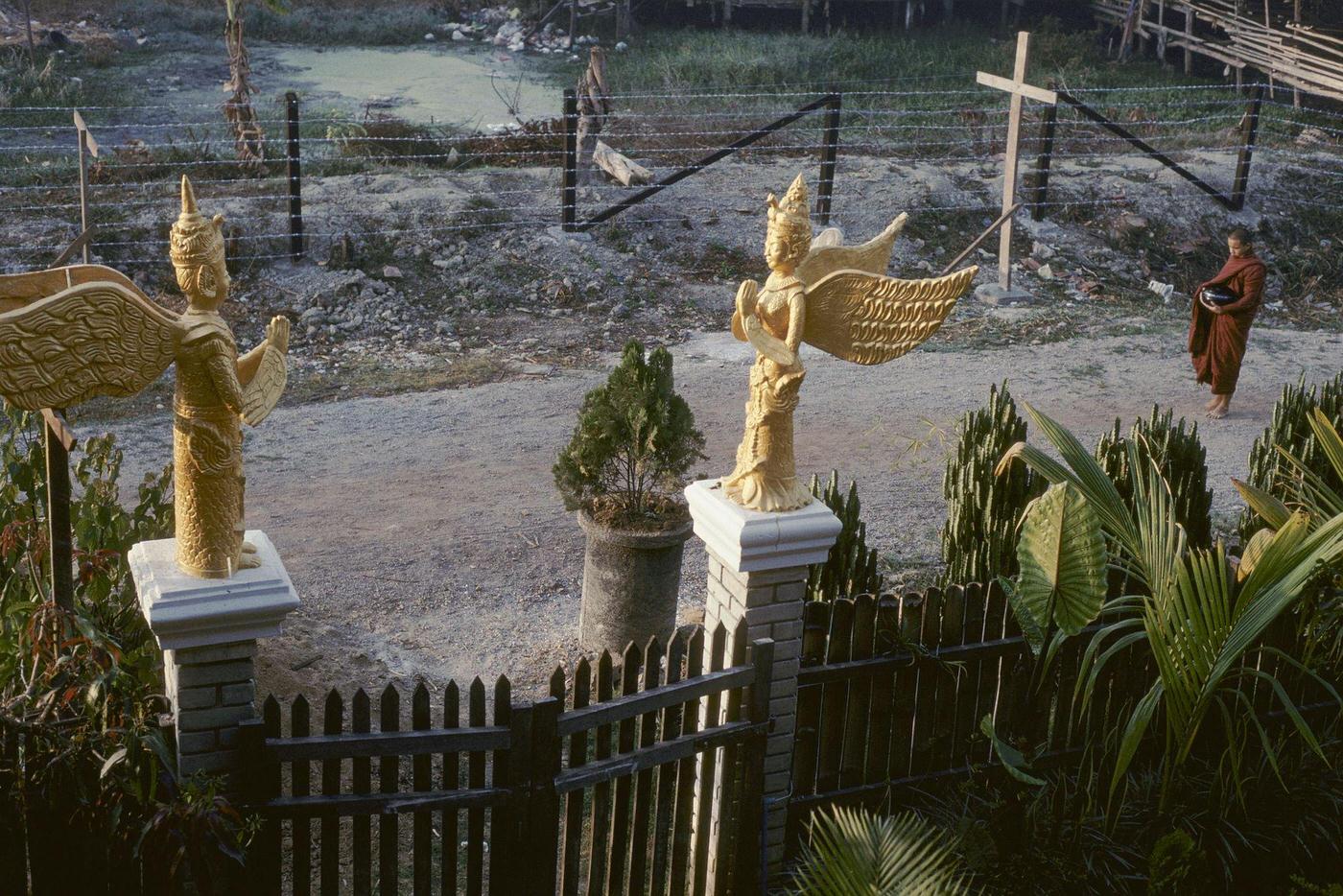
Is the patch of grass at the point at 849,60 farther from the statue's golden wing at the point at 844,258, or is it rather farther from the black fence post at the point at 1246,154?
the statue's golden wing at the point at 844,258

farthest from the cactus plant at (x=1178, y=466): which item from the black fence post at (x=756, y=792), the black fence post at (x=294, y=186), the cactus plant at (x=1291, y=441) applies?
the black fence post at (x=294, y=186)

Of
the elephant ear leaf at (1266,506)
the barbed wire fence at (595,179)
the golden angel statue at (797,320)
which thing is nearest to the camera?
the golden angel statue at (797,320)

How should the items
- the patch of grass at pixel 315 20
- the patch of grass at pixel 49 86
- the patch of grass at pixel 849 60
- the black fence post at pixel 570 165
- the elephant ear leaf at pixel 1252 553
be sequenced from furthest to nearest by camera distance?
the patch of grass at pixel 315 20 < the patch of grass at pixel 849 60 < the patch of grass at pixel 49 86 < the black fence post at pixel 570 165 < the elephant ear leaf at pixel 1252 553

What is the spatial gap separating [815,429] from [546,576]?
301 cm

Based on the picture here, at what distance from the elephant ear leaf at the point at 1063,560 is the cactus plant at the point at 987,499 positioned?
1.68 metres

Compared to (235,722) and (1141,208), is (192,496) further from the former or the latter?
(1141,208)

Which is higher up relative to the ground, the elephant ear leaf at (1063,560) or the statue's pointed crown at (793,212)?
the statue's pointed crown at (793,212)

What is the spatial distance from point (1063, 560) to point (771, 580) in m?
1.05

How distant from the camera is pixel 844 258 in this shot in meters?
5.11

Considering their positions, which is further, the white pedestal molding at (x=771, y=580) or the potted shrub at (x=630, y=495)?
the potted shrub at (x=630, y=495)

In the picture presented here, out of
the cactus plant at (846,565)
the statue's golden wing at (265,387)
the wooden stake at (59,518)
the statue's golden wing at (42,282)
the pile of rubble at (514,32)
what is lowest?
the cactus plant at (846,565)

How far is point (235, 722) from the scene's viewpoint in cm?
432

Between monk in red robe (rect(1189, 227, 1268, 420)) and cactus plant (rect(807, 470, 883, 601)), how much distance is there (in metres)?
5.46

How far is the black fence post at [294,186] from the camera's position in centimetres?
1259
